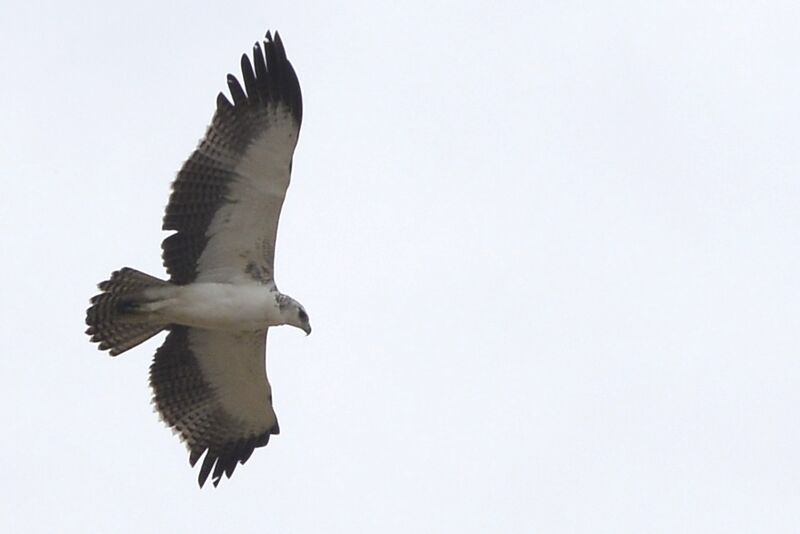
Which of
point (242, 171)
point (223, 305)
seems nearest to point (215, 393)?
point (223, 305)

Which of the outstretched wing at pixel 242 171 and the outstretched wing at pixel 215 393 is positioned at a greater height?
the outstretched wing at pixel 242 171

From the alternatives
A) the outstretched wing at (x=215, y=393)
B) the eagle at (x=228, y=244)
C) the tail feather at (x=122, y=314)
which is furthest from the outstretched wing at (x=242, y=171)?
the outstretched wing at (x=215, y=393)

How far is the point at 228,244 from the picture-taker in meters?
16.8

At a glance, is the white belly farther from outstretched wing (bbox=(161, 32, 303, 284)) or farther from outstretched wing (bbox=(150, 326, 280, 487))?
outstretched wing (bbox=(150, 326, 280, 487))

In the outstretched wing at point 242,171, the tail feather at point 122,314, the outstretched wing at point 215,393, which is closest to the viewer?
the outstretched wing at point 242,171

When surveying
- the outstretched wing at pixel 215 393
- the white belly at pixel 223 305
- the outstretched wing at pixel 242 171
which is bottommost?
the outstretched wing at pixel 215 393

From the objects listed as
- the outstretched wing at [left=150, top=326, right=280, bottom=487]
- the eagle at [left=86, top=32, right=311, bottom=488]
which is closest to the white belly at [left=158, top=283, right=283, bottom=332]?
the eagle at [left=86, top=32, right=311, bottom=488]

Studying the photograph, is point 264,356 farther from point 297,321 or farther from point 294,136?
point 294,136

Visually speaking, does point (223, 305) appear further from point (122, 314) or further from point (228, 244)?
point (122, 314)

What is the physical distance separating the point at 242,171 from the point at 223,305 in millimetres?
1243

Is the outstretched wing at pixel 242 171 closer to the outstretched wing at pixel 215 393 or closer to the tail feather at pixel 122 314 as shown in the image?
the tail feather at pixel 122 314

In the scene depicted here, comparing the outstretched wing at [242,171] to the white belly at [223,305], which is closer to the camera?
the outstretched wing at [242,171]

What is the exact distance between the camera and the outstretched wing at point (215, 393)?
685 inches

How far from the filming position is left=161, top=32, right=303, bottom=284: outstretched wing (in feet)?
53.5
